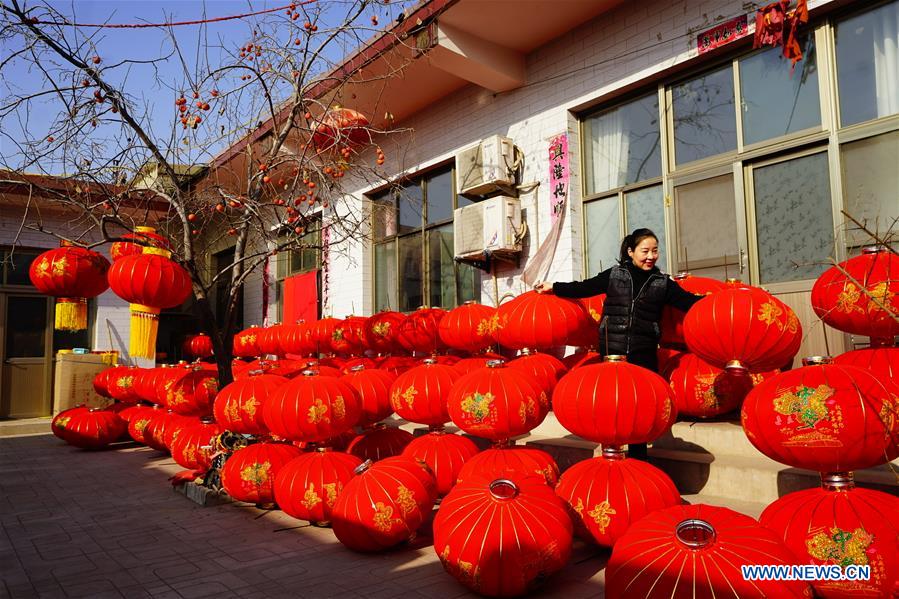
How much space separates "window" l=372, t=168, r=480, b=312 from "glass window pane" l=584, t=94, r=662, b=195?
2.19 meters

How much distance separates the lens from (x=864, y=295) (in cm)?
361

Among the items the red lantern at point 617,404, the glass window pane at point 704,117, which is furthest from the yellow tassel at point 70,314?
the glass window pane at point 704,117

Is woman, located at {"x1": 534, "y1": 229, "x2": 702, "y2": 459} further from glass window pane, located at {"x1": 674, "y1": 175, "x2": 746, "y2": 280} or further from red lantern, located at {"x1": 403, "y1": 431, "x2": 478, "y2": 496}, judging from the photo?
glass window pane, located at {"x1": 674, "y1": 175, "x2": 746, "y2": 280}

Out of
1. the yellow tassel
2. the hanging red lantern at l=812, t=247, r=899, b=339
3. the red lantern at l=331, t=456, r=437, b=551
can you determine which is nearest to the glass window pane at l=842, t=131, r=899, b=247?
the hanging red lantern at l=812, t=247, r=899, b=339

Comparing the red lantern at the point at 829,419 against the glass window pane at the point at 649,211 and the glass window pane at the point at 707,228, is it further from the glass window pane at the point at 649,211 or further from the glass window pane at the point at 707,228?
the glass window pane at the point at 649,211

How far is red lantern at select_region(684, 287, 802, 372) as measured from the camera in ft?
12.9

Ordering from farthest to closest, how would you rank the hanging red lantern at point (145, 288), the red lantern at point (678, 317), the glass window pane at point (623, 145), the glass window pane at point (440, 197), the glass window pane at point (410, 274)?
1. the glass window pane at point (410, 274)
2. the glass window pane at point (440, 197)
3. the glass window pane at point (623, 145)
4. the hanging red lantern at point (145, 288)
5. the red lantern at point (678, 317)

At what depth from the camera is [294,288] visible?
12.7 metres

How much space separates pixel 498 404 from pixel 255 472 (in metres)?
2.17

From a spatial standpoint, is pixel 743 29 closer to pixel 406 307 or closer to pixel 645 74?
pixel 645 74

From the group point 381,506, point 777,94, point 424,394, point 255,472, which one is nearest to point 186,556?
point 255,472

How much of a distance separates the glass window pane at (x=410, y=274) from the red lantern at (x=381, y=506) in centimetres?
578

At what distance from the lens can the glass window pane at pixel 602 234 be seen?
6816 millimetres

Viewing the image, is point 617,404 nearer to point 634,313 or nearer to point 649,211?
point 634,313
